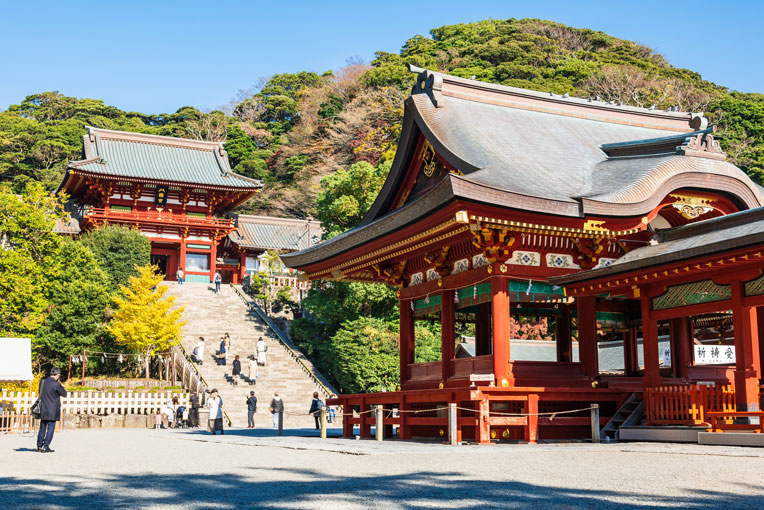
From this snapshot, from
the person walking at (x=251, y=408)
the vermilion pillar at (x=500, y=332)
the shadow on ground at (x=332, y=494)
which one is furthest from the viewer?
the person walking at (x=251, y=408)

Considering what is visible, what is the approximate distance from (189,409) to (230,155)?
43.0 meters

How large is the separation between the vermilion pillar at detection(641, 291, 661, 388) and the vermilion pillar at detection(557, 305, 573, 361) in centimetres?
306

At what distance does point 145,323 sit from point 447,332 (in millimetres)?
16781

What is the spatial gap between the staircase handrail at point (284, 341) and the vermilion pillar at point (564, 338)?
1319cm

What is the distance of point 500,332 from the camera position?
14195 mm

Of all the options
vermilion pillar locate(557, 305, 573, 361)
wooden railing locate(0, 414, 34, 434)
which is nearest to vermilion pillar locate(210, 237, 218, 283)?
wooden railing locate(0, 414, 34, 434)

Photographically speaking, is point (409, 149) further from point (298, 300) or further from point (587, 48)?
point (587, 48)

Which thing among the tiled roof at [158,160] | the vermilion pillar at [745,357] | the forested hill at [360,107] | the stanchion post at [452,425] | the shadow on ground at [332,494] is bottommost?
the shadow on ground at [332,494]

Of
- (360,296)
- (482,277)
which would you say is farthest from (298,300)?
(482,277)

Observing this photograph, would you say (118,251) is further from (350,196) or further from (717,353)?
(717,353)

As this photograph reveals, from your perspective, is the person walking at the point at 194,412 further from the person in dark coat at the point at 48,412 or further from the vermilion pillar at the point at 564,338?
the vermilion pillar at the point at 564,338

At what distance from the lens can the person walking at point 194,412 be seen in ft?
84.9

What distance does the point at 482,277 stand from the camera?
1491 cm

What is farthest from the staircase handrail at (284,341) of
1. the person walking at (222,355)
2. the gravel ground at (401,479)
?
the gravel ground at (401,479)
